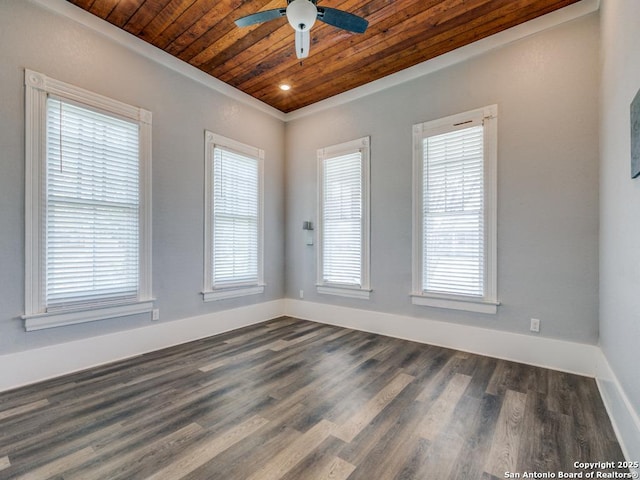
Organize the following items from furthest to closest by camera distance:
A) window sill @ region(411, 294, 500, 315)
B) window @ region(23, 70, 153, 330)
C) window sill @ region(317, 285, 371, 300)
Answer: window sill @ region(317, 285, 371, 300)
window sill @ region(411, 294, 500, 315)
window @ region(23, 70, 153, 330)

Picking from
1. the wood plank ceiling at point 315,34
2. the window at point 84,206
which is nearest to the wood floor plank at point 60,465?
the window at point 84,206

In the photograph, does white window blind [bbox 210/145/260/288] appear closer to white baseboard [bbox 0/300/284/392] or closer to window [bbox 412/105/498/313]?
white baseboard [bbox 0/300/284/392]

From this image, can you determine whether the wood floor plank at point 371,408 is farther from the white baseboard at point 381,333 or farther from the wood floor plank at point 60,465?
the wood floor plank at point 60,465

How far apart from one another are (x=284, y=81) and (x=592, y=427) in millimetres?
4705

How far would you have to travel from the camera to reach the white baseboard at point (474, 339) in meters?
2.92

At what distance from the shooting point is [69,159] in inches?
114

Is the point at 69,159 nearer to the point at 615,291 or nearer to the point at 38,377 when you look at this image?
the point at 38,377

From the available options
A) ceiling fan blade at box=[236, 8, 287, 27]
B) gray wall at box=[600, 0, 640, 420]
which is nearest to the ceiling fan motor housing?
ceiling fan blade at box=[236, 8, 287, 27]

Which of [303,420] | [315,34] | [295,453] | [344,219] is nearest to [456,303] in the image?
[344,219]

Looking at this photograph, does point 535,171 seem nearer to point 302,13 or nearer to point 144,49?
point 302,13

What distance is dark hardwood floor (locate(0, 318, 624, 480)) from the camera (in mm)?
1694

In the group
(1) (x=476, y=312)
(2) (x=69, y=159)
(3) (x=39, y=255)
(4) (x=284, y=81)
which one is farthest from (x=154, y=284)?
(1) (x=476, y=312)

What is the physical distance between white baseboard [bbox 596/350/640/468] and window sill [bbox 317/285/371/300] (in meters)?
2.47

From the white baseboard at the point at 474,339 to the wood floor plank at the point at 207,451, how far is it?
236 cm
